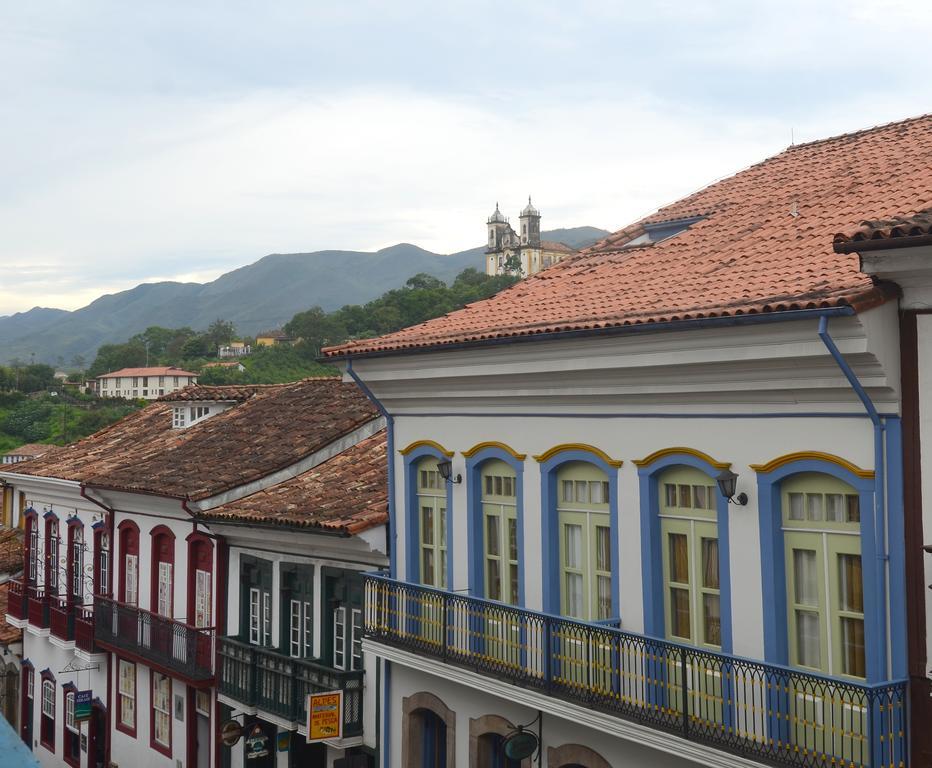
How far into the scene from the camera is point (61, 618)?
25.5 m

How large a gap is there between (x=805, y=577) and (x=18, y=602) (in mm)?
22921

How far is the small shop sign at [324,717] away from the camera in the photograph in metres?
16.1

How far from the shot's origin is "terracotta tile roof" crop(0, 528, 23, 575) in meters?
32.1

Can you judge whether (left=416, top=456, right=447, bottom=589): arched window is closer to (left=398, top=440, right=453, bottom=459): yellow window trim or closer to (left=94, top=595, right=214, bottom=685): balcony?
(left=398, top=440, right=453, bottom=459): yellow window trim

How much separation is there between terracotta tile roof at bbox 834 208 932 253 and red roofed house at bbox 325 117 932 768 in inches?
4.4

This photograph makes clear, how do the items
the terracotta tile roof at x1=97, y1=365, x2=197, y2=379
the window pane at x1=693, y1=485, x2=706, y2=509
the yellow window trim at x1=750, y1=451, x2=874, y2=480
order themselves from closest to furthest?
the yellow window trim at x1=750, y1=451, x2=874, y2=480
the window pane at x1=693, y1=485, x2=706, y2=509
the terracotta tile roof at x1=97, y1=365, x2=197, y2=379

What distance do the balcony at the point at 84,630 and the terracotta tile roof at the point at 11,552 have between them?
26.4ft

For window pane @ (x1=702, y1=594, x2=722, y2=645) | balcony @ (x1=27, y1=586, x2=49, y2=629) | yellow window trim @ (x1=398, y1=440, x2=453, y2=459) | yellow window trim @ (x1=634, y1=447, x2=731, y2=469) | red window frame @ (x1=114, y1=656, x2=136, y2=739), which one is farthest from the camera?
balcony @ (x1=27, y1=586, x2=49, y2=629)

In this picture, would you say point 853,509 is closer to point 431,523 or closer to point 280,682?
point 431,523

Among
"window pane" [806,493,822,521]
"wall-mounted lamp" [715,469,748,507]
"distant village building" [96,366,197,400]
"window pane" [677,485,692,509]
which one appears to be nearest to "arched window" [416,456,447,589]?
"window pane" [677,485,692,509]

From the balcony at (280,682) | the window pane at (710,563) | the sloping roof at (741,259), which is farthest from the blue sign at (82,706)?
the window pane at (710,563)

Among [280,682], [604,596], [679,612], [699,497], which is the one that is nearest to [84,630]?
[280,682]

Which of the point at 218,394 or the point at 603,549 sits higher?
the point at 218,394

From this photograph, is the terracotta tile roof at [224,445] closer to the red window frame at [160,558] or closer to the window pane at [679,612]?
the red window frame at [160,558]
